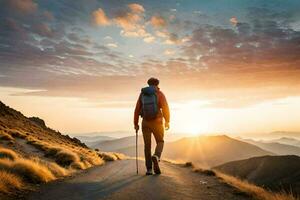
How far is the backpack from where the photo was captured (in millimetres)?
12258

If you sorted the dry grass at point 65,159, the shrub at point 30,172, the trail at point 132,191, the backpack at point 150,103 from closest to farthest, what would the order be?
the trail at point 132,191 → the shrub at point 30,172 → the backpack at point 150,103 → the dry grass at point 65,159

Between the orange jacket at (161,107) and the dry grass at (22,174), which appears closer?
the dry grass at (22,174)

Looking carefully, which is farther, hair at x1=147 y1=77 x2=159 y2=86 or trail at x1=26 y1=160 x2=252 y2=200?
hair at x1=147 y1=77 x2=159 y2=86

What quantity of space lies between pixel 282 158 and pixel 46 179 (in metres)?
129

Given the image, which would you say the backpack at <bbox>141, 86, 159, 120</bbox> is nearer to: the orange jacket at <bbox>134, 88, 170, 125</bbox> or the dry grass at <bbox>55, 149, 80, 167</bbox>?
the orange jacket at <bbox>134, 88, 170, 125</bbox>

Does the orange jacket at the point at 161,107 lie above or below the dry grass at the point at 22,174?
above

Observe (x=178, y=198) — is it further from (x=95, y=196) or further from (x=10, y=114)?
(x=10, y=114)

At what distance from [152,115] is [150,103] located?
0.41m

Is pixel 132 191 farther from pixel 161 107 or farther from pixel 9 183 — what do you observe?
pixel 161 107

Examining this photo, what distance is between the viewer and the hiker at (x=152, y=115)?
483 inches

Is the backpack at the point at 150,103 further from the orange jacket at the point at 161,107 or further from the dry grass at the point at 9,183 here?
the dry grass at the point at 9,183

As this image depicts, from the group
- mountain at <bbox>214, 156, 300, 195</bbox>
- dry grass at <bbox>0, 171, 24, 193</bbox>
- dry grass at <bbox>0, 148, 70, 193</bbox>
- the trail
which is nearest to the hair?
the trail

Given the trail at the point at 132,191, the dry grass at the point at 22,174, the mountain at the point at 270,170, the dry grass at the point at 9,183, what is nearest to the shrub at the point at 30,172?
the dry grass at the point at 22,174

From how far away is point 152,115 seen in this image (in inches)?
484
